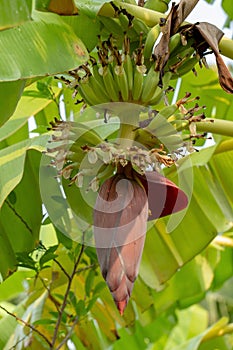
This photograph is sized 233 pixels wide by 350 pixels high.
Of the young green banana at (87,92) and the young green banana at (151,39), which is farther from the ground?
the young green banana at (151,39)

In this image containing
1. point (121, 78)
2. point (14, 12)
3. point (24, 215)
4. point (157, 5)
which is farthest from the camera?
point (24, 215)

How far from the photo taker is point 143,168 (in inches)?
28.1

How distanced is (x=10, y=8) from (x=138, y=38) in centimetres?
22

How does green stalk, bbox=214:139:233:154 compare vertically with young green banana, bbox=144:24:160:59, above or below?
below

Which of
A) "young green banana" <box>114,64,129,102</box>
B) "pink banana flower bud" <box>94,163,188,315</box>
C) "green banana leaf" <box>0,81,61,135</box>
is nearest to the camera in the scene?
"pink banana flower bud" <box>94,163,188,315</box>

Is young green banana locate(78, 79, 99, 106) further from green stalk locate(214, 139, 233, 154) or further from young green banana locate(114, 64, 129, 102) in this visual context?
green stalk locate(214, 139, 233, 154)

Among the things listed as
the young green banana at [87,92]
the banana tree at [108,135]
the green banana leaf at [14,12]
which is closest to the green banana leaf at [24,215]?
the banana tree at [108,135]

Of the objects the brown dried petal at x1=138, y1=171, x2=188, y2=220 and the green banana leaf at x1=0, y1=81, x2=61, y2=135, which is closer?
the brown dried petal at x1=138, y1=171, x2=188, y2=220

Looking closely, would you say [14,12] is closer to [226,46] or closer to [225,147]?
[226,46]

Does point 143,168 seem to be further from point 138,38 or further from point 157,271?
point 157,271

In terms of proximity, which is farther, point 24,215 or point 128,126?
point 24,215

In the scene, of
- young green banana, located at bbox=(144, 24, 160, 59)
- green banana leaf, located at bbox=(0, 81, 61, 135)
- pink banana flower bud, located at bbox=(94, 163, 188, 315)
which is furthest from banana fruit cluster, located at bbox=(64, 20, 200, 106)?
green banana leaf, located at bbox=(0, 81, 61, 135)

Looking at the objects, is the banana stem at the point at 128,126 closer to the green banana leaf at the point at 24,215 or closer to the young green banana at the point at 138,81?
the young green banana at the point at 138,81

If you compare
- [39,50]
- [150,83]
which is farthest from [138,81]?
[39,50]
